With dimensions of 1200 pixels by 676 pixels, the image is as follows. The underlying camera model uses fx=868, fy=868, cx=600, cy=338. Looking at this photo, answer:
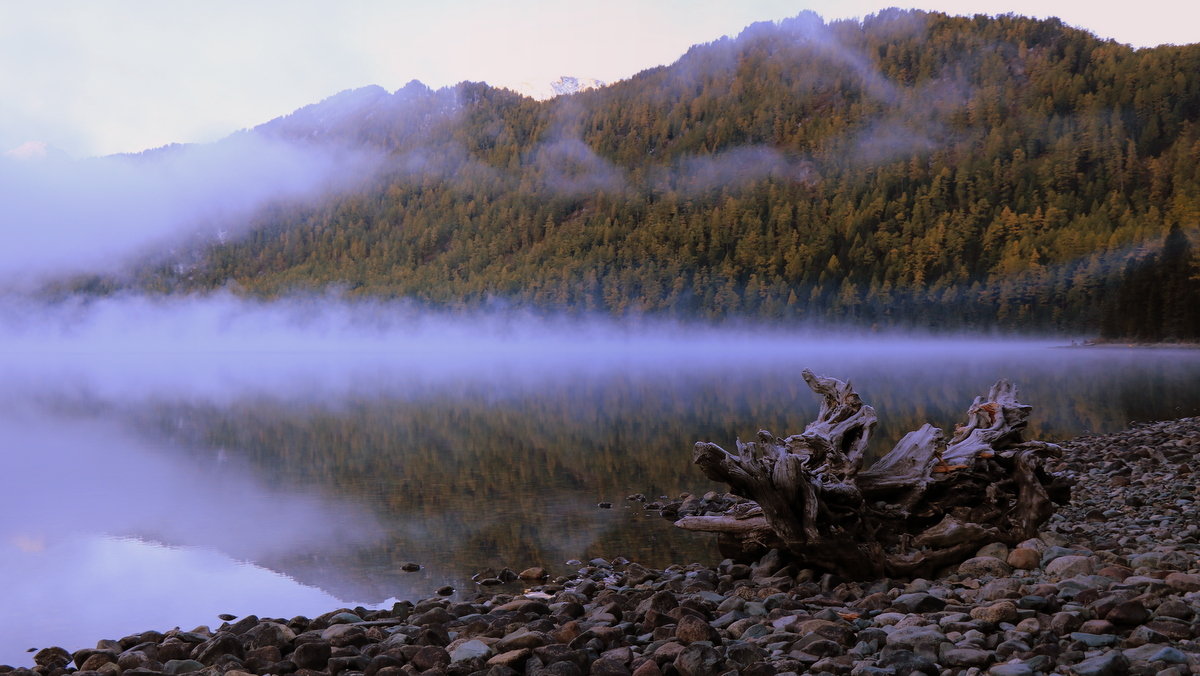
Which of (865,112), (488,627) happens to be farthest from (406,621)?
(865,112)

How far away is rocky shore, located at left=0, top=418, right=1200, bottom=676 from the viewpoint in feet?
16.5

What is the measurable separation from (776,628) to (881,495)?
2.96 meters

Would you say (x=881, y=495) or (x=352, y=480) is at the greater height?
(x=881, y=495)

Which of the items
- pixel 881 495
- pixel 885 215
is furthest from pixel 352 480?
pixel 885 215

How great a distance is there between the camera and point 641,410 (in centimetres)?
2909

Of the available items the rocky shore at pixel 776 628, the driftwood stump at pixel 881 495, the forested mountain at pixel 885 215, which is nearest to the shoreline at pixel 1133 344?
the forested mountain at pixel 885 215

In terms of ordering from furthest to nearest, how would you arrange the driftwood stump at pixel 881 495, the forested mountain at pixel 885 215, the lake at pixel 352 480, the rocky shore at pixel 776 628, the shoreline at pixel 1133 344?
the forested mountain at pixel 885 215 → the shoreline at pixel 1133 344 → the lake at pixel 352 480 → the driftwood stump at pixel 881 495 → the rocky shore at pixel 776 628

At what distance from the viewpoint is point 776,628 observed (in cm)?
612

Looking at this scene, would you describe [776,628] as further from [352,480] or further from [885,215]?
[885,215]

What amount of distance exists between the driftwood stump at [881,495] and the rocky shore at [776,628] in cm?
24

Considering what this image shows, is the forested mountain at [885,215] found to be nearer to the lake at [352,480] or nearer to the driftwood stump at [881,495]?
the lake at [352,480]

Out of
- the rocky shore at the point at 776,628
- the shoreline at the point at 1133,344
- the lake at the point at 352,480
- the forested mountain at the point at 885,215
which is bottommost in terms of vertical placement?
the shoreline at the point at 1133,344

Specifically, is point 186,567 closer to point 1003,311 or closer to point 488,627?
point 488,627

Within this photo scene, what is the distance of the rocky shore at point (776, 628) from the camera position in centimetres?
502
